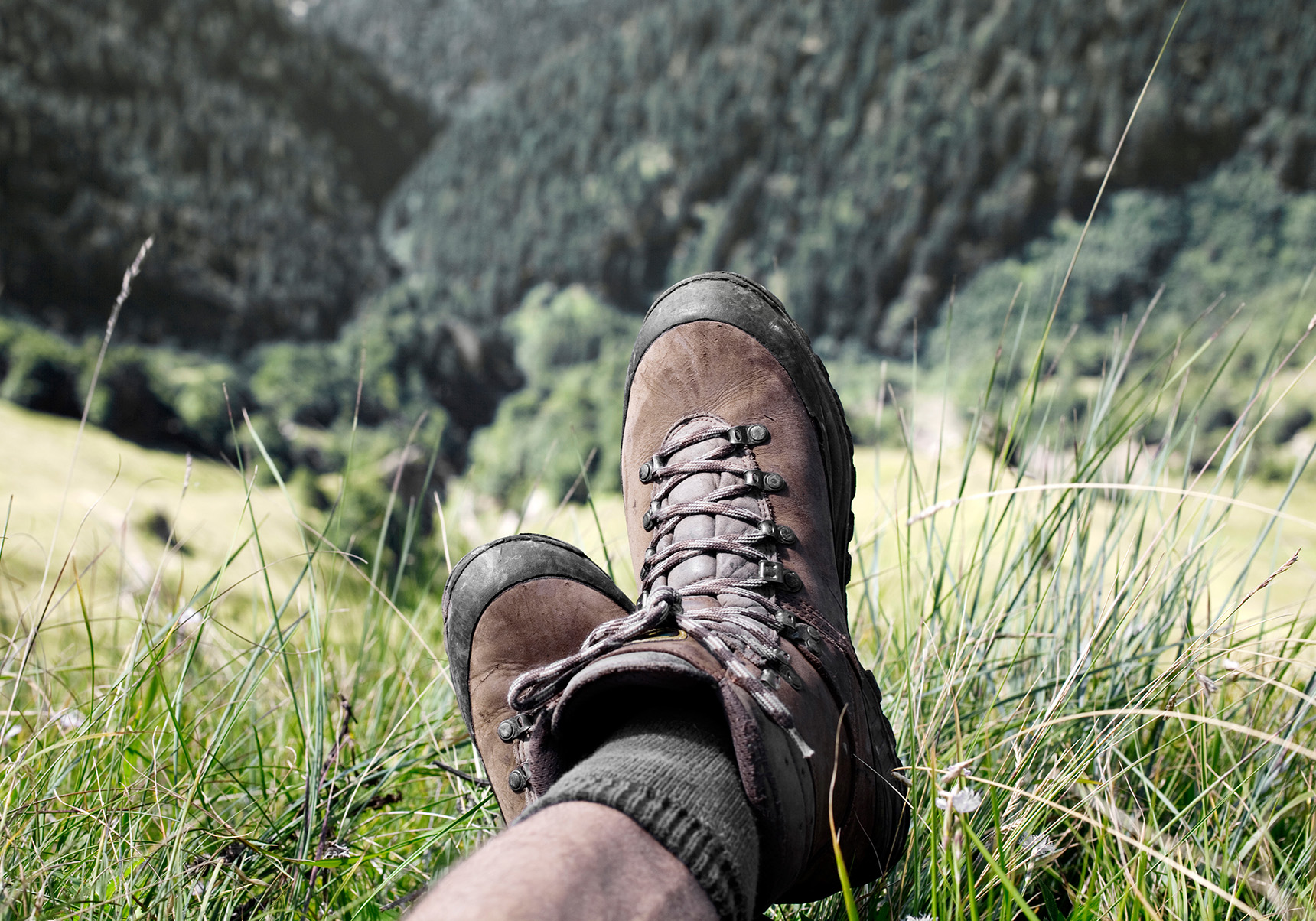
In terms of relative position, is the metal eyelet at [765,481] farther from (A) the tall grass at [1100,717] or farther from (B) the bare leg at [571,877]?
(B) the bare leg at [571,877]

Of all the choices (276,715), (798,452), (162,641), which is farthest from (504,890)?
(276,715)

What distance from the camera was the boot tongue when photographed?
801 mm

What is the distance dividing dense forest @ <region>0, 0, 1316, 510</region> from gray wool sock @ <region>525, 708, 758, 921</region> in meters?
3.46

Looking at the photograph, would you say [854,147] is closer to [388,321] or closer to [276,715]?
[388,321]

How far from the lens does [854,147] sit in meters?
5.34

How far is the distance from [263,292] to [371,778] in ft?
19.6

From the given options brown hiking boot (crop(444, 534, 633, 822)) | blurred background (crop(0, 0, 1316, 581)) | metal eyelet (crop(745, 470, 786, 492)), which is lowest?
brown hiking boot (crop(444, 534, 633, 822))

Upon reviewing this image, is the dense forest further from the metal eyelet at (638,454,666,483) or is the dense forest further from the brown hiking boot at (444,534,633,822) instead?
the brown hiking boot at (444,534,633,822)

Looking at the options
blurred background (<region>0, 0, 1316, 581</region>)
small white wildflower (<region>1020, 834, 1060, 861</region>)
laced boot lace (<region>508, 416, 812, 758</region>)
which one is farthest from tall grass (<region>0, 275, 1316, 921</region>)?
blurred background (<region>0, 0, 1316, 581</region>)

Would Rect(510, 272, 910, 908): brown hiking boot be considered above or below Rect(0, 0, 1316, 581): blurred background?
below

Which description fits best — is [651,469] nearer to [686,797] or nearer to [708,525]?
[708,525]

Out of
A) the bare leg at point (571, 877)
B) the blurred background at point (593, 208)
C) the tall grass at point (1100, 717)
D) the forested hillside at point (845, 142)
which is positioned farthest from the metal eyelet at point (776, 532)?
the forested hillside at point (845, 142)

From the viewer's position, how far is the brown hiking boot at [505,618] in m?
0.76

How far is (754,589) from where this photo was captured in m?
0.77
